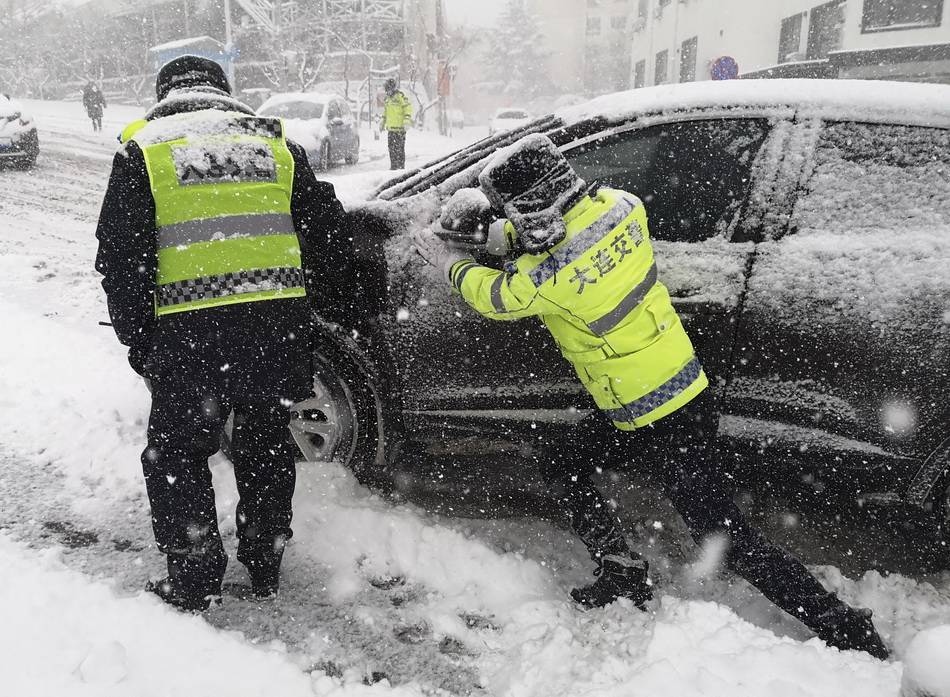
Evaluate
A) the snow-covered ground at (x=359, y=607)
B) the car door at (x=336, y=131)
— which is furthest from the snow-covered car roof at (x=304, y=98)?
the snow-covered ground at (x=359, y=607)

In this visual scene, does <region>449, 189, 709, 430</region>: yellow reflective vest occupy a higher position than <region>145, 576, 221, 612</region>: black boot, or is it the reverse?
<region>449, 189, 709, 430</region>: yellow reflective vest

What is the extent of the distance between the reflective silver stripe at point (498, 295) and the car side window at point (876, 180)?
3.79ft

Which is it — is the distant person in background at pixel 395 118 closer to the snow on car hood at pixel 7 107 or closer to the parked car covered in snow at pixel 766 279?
the snow on car hood at pixel 7 107

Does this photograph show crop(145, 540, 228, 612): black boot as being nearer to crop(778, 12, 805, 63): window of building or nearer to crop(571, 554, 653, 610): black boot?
crop(571, 554, 653, 610): black boot

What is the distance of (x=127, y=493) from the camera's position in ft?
10.4

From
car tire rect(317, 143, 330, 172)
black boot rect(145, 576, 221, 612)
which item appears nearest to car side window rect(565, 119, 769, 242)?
black boot rect(145, 576, 221, 612)

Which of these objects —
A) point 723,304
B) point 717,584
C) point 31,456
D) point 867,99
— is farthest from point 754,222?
point 31,456

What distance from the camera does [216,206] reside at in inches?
86.4

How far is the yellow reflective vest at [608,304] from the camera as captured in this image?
226cm

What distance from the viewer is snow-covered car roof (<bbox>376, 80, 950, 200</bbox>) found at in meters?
2.60

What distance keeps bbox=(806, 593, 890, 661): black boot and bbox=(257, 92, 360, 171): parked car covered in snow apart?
1123 centimetres

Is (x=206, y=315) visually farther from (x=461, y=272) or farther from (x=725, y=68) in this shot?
(x=725, y=68)

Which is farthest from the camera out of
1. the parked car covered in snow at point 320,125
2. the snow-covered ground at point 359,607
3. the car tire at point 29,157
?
the parked car covered in snow at point 320,125

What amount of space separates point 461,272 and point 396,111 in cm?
1198
